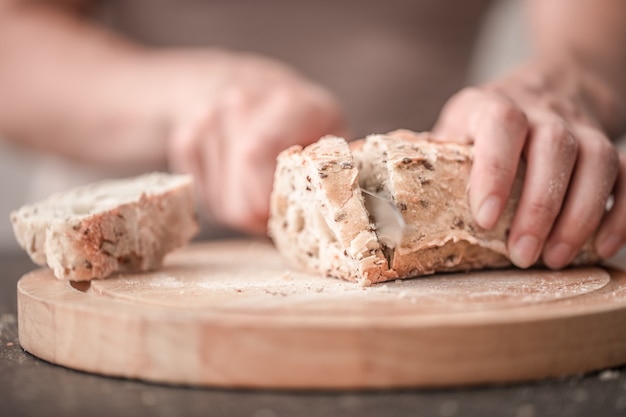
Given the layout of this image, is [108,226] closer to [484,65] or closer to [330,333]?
[330,333]

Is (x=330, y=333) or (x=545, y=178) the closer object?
(x=330, y=333)

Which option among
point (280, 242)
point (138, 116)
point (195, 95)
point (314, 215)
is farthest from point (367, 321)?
point (138, 116)

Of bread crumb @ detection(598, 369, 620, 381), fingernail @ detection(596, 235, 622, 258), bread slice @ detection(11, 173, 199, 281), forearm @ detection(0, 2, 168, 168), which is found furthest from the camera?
forearm @ detection(0, 2, 168, 168)

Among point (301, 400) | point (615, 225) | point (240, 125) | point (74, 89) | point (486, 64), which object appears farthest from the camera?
point (486, 64)

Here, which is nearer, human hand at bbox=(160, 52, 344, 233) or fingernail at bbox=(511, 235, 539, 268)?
fingernail at bbox=(511, 235, 539, 268)

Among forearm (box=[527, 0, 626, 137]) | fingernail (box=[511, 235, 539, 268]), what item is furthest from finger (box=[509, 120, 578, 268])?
forearm (box=[527, 0, 626, 137])

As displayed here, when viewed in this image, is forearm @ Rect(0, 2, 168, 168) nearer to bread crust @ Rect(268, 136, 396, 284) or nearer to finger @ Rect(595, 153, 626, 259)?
bread crust @ Rect(268, 136, 396, 284)

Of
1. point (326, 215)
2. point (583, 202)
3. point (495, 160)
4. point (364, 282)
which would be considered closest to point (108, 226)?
point (326, 215)
